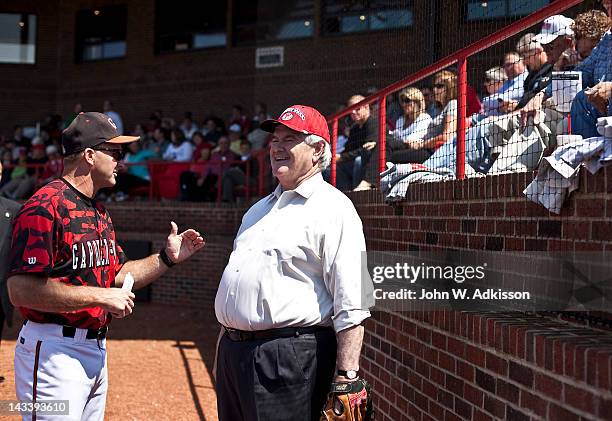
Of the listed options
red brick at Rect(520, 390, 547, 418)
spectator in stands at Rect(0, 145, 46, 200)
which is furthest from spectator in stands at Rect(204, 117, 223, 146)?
red brick at Rect(520, 390, 547, 418)

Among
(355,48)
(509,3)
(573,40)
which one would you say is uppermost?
(355,48)

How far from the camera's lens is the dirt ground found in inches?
272

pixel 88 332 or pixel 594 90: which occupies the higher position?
pixel 594 90

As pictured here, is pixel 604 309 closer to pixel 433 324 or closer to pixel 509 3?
pixel 433 324

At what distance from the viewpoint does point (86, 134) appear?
3781mm

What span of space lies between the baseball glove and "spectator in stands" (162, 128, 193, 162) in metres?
13.1

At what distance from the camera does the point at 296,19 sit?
711 inches

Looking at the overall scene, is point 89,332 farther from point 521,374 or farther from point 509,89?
point 509,89

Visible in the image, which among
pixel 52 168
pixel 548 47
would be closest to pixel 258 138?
pixel 52 168

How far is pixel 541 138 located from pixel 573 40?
85 centimetres

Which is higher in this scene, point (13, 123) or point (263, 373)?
point (13, 123)

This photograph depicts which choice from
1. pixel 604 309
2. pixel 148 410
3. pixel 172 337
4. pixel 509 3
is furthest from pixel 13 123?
pixel 604 309

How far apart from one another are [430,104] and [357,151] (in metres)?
1.25

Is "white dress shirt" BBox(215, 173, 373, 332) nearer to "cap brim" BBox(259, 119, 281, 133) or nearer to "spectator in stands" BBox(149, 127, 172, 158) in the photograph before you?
"cap brim" BBox(259, 119, 281, 133)
